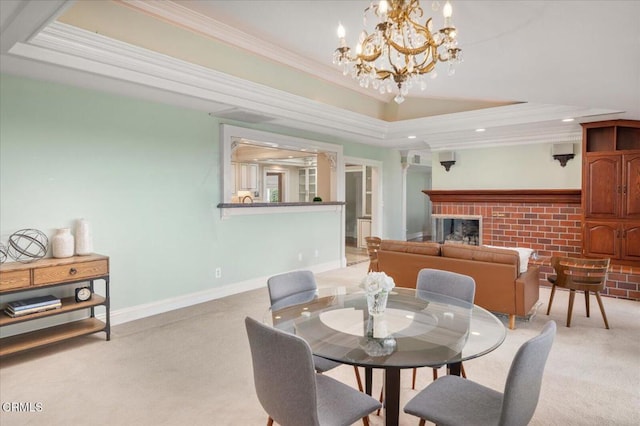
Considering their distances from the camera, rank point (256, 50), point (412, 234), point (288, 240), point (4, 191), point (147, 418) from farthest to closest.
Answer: point (412, 234) < point (288, 240) < point (256, 50) < point (4, 191) < point (147, 418)

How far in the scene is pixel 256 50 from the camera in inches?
166

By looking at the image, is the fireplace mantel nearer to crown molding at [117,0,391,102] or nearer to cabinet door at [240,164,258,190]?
crown molding at [117,0,391,102]

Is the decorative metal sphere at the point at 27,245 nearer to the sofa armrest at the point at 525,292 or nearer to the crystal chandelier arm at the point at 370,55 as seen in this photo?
the crystal chandelier arm at the point at 370,55

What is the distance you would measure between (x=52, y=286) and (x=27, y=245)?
18.7 inches

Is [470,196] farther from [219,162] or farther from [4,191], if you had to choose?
[4,191]

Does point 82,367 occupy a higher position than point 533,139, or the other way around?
point 533,139

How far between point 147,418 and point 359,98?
16.7ft

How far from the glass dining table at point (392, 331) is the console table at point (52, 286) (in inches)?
74.1

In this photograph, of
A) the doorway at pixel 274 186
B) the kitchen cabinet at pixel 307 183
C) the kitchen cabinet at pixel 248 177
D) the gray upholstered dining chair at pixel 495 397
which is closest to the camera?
the gray upholstered dining chair at pixel 495 397

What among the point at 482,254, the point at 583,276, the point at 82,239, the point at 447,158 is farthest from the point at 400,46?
the point at 447,158

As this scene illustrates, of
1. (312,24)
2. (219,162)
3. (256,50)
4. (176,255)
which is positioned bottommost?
(176,255)

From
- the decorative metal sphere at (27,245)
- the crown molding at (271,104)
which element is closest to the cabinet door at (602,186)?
the crown molding at (271,104)

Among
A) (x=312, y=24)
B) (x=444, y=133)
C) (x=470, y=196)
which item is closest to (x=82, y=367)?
(x=312, y=24)

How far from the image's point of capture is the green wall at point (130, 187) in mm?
3205
